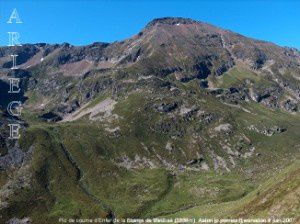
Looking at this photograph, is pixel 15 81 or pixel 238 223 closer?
pixel 15 81

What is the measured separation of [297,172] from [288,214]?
1545 inches

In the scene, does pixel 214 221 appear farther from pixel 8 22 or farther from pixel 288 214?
pixel 8 22

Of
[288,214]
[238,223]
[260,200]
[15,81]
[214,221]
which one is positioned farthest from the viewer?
[214,221]

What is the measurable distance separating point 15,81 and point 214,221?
115068mm

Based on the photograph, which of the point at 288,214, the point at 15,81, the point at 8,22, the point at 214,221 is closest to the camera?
the point at 8,22

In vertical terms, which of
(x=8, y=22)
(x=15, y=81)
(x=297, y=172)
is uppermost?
(x=8, y=22)

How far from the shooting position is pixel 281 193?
16512 cm

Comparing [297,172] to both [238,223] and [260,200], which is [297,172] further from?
[238,223]

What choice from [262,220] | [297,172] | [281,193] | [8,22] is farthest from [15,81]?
[297,172]

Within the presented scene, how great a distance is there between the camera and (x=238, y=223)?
6398 inches

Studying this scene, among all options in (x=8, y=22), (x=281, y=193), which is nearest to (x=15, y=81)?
(x=8, y=22)

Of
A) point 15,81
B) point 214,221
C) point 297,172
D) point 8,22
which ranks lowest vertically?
point 214,221

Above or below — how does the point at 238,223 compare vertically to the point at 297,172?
below

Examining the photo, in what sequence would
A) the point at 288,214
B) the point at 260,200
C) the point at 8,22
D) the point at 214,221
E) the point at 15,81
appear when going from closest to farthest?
the point at 8,22, the point at 15,81, the point at 288,214, the point at 260,200, the point at 214,221
